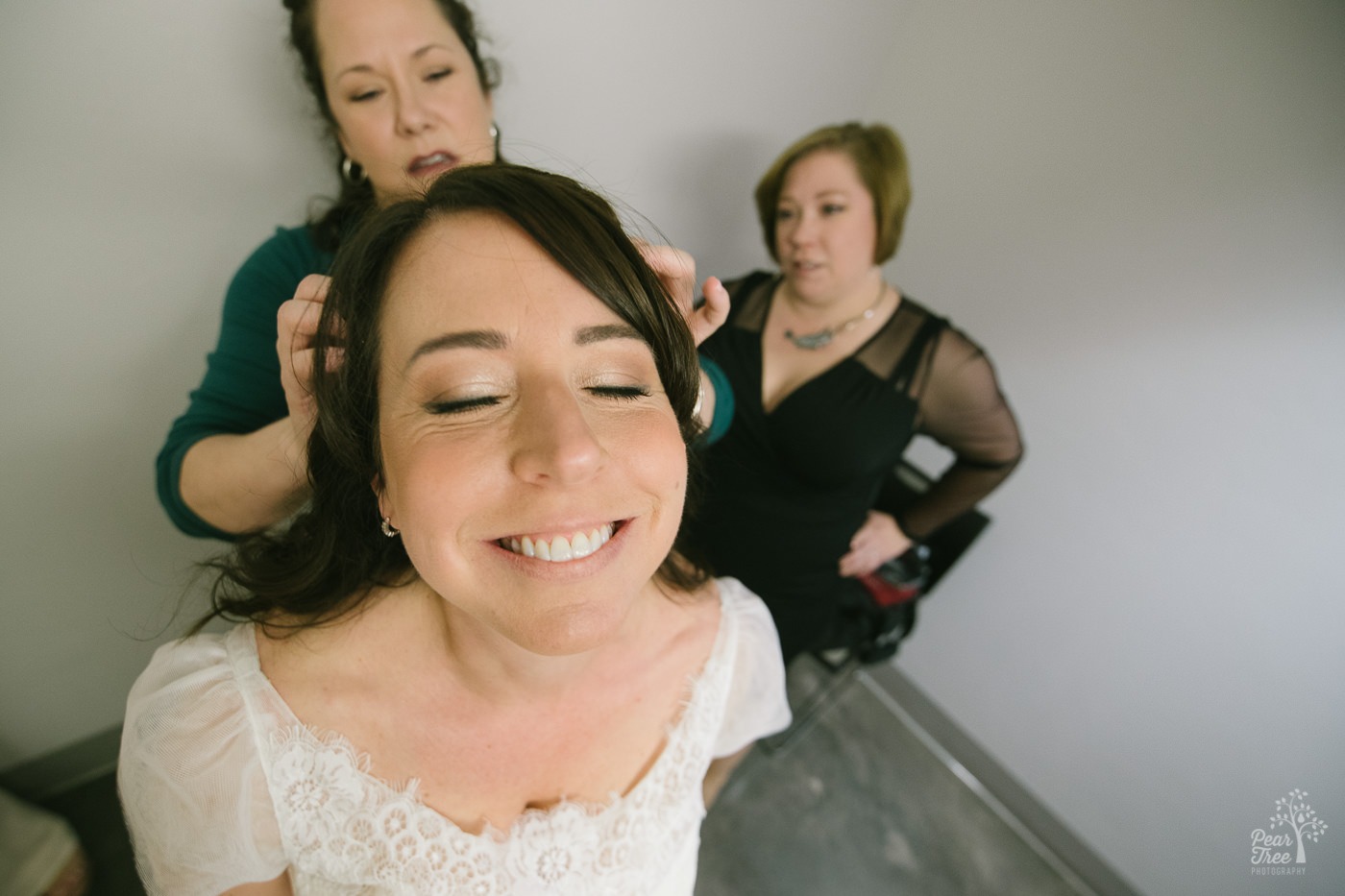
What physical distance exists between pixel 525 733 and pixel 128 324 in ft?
4.07

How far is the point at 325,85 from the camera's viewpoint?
110 cm

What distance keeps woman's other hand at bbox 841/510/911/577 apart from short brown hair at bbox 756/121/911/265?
820 mm

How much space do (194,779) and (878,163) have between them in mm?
A: 1889

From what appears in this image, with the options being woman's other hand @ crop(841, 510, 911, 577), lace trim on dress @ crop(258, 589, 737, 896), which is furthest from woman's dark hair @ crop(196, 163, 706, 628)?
woman's other hand @ crop(841, 510, 911, 577)

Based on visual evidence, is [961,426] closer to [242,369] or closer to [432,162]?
[432,162]

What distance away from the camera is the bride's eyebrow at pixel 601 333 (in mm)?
717

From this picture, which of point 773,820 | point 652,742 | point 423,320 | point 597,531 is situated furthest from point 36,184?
point 773,820

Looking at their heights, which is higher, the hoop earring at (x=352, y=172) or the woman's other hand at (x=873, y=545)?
the hoop earring at (x=352, y=172)

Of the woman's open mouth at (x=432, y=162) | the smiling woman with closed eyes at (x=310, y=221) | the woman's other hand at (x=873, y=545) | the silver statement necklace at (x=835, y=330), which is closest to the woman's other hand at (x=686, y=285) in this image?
the smiling woman with closed eyes at (x=310, y=221)

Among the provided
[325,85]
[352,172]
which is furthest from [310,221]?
Result: [325,85]

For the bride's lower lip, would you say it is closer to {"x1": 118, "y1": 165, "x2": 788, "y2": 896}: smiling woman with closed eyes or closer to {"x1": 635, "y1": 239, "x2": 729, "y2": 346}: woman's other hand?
{"x1": 118, "y1": 165, "x2": 788, "y2": 896}: smiling woman with closed eyes

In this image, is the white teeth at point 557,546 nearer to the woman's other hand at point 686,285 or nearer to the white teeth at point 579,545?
the white teeth at point 579,545

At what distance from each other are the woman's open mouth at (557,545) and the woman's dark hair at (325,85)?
0.79 metres

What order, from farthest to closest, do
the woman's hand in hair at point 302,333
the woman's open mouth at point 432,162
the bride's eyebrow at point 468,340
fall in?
the woman's open mouth at point 432,162 < the woman's hand in hair at point 302,333 < the bride's eyebrow at point 468,340
